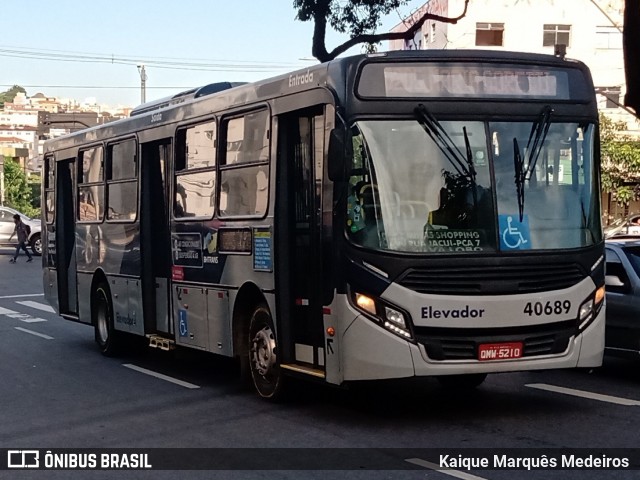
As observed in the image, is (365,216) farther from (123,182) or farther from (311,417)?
(123,182)

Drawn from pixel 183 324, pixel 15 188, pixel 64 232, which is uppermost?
pixel 15 188

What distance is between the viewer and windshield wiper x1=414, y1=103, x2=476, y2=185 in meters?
9.17

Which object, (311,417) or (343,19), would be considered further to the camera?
(343,19)

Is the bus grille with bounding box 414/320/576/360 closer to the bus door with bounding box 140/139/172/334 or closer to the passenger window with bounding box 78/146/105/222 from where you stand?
the bus door with bounding box 140/139/172/334

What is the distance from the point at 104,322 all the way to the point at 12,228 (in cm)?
3014

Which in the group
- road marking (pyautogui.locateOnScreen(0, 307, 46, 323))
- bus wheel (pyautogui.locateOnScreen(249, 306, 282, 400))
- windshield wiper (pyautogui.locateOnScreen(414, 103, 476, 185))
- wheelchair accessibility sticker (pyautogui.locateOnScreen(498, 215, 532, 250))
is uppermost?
windshield wiper (pyautogui.locateOnScreen(414, 103, 476, 185))

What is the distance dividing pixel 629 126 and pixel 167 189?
46704 mm

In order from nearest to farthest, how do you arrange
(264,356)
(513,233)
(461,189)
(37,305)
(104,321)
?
1. (461,189)
2. (513,233)
3. (264,356)
4. (104,321)
5. (37,305)

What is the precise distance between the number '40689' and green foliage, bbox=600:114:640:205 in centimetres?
3966

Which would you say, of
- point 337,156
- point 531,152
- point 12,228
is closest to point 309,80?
point 337,156

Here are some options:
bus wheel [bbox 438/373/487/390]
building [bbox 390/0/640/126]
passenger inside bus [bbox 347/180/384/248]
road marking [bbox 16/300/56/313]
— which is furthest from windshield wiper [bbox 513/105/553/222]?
building [bbox 390/0/640/126]

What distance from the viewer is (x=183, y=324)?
12.4 meters
